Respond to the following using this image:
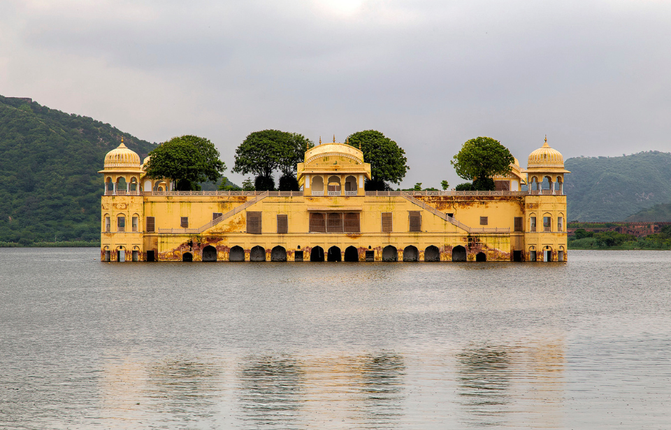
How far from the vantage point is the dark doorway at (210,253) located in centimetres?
7781

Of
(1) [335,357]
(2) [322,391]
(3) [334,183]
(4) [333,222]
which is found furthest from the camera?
(3) [334,183]

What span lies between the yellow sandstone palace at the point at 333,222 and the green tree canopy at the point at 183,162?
5.99 metres

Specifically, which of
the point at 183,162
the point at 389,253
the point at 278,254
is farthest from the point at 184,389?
the point at 183,162

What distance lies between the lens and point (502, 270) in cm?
6253

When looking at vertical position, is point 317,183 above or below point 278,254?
above

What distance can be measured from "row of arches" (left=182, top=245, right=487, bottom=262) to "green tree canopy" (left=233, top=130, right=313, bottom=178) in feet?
35.8

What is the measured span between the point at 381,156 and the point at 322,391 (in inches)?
2665

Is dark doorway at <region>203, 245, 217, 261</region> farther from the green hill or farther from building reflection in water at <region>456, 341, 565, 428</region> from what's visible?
the green hill

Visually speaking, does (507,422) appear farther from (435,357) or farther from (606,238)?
(606,238)

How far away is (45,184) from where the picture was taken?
401 feet

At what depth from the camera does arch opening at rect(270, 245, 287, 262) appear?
78.0 m

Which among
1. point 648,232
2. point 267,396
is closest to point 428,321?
point 267,396

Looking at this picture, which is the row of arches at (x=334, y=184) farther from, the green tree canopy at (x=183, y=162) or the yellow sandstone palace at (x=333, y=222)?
the green tree canopy at (x=183, y=162)

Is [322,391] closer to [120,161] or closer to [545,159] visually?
[545,159]
